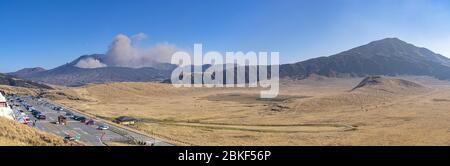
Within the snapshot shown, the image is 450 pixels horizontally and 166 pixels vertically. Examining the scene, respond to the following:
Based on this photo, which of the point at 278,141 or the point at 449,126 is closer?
the point at 278,141

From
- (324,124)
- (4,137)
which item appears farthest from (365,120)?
(4,137)

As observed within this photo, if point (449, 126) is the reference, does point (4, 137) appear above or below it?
above

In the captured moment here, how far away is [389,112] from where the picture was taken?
127000 mm

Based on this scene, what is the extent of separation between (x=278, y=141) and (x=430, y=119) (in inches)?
2101
